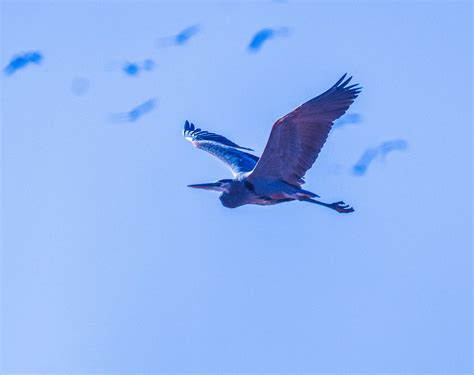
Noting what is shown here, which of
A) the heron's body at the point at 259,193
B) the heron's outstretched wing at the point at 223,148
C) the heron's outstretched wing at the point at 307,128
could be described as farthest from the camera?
the heron's outstretched wing at the point at 223,148

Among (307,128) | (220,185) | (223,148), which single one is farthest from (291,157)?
(223,148)

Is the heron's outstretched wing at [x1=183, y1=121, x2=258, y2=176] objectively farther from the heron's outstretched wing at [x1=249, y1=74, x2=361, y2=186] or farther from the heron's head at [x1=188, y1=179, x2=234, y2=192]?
the heron's outstretched wing at [x1=249, y1=74, x2=361, y2=186]

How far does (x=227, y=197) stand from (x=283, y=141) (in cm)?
118

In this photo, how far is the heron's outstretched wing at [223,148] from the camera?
14.0m

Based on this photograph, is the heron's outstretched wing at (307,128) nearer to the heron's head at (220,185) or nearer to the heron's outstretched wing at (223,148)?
the heron's head at (220,185)

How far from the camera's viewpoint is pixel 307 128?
12336 mm

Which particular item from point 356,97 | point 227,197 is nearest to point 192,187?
point 227,197

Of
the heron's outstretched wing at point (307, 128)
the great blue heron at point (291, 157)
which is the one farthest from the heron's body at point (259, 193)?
the heron's outstretched wing at point (307, 128)

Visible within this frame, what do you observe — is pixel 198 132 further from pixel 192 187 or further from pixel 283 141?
pixel 283 141

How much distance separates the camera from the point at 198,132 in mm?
16062

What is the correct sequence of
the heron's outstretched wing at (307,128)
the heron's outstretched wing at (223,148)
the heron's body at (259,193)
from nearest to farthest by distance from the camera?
the heron's outstretched wing at (307,128) < the heron's body at (259,193) < the heron's outstretched wing at (223,148)

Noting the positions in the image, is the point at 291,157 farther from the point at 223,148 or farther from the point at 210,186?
the point at 223,148

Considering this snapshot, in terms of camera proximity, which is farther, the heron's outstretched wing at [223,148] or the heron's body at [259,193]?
the heron's outstretched wing at [223,148]

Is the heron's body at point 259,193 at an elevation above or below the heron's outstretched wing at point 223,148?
below
